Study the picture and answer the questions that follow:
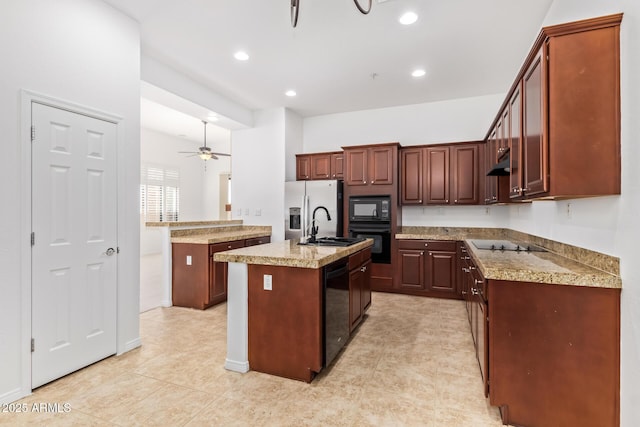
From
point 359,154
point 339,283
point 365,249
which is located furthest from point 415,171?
point 339,283

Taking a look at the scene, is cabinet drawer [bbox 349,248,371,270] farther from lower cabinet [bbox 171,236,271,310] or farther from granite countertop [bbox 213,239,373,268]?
lower cabinet [bbox 171,236,271,310]

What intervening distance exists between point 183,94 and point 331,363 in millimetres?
3820

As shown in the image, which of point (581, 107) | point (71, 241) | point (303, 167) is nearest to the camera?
point (581, 107)

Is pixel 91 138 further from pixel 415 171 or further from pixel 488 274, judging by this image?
pixel 415 171

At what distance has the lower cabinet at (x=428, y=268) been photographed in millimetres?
4551

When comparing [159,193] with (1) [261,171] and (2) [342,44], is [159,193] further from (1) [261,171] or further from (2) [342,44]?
(2) [342,44]

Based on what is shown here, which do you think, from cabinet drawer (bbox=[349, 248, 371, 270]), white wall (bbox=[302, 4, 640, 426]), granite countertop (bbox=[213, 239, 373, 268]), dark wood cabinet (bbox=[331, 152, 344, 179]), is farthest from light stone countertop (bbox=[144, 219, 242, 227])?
white wall (bbox=[302, 4, 640, 426])

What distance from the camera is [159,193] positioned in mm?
8367

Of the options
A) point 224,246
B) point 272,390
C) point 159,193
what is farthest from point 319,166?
point 159,193

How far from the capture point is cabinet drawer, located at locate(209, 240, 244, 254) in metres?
4.11

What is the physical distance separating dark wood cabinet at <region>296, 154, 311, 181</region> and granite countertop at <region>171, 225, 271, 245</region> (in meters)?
1.11

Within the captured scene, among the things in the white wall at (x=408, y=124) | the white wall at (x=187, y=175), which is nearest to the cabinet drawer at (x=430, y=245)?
the white wall at (x=408, y=124)

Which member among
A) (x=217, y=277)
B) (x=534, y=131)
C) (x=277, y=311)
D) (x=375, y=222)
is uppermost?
(x=534, y=131)

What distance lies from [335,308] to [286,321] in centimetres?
43
